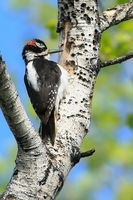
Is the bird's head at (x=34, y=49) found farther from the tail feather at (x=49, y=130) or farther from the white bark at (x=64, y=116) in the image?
the tail feather at (x=49, y=130)

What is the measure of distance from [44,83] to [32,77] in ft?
0.36

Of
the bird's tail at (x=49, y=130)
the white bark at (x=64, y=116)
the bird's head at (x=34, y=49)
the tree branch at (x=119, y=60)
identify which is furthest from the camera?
the bird's head at (x=34, y=49)

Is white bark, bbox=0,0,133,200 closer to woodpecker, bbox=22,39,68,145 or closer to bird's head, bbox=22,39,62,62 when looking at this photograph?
woodpecker, bbox=22,39,68,145

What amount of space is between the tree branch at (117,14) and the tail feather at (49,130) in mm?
788

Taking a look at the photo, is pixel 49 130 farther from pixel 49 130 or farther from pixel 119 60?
pixel 119 60

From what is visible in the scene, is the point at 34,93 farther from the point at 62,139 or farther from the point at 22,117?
the point at 22,117

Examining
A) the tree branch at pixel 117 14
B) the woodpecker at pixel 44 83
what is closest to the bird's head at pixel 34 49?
the woodpecker at pixel 44 83

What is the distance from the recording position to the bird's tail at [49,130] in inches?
137

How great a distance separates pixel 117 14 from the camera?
4.36 metres

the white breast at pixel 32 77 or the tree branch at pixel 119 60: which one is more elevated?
the tree branch at pixel 119 60

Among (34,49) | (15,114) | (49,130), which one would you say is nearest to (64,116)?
(49,130)

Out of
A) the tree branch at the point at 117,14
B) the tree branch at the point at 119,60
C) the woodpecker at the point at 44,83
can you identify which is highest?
the tree branch at the point at 117,14

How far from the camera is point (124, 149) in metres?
6.63

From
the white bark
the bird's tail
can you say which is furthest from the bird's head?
the bird's tail
